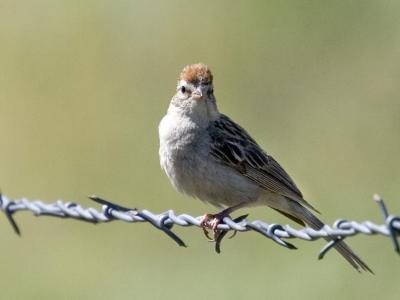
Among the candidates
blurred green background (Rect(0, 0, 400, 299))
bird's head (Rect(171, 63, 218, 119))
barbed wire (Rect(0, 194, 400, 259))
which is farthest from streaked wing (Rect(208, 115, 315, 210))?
barbed wire (Rect(0, 194, 400, 259))

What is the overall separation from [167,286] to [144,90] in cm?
360

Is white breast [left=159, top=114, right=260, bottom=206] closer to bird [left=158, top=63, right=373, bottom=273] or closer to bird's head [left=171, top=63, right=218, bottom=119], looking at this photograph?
bird [left=158, top=63, right=373, bottom=273]

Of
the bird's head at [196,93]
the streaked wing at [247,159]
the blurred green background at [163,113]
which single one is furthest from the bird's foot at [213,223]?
the blurred green background at [163,113]

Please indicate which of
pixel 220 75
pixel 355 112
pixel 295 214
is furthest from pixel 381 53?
pixel 295 214

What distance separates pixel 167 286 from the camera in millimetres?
10008

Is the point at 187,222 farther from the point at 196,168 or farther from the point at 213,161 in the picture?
the point at 213,161

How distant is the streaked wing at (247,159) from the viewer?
7.84 metres

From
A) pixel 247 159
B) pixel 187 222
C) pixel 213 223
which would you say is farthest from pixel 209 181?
→ pixel 187 222

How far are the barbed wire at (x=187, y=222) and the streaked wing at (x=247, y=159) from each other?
1907mm

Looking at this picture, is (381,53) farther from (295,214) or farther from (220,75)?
(295,214)

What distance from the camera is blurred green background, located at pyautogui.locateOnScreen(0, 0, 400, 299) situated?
10.1m

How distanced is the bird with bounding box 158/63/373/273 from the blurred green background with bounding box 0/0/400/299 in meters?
1.64

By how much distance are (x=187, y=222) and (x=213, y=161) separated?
84.5 inches

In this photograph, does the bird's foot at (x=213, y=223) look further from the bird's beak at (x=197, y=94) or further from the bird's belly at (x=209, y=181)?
the bird's beak at (x=197, y=94)
